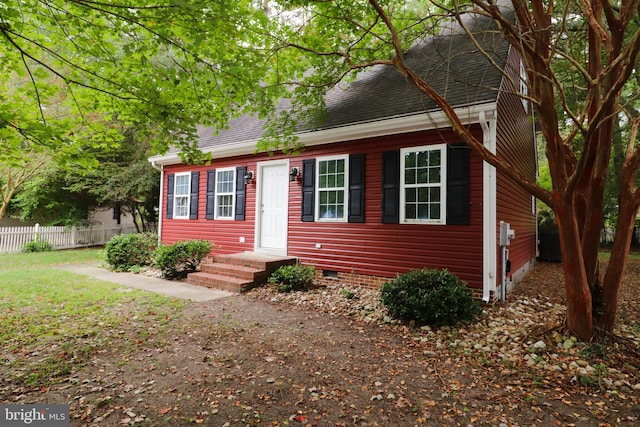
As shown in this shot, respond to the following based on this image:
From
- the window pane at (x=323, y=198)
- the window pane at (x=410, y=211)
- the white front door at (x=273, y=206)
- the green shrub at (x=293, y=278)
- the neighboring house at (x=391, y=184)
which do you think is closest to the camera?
the neighboring house at (x=391, y=184)

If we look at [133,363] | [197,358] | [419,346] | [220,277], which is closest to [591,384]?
[419,346]

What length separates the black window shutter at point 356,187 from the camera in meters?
6.82

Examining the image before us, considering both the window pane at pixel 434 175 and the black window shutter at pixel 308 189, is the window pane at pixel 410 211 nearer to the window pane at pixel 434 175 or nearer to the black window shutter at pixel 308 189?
the window pane at pixel 434 175

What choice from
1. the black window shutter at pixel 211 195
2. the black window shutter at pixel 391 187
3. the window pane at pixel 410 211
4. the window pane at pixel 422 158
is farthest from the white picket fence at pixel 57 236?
the window pane at pixel 422 158

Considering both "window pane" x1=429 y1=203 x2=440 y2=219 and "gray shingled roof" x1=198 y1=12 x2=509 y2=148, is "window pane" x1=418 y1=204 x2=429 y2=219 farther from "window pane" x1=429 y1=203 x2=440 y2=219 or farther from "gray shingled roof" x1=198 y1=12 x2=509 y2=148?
"gray shingled roof" x1=198 y1=12 x2=509 y2=148

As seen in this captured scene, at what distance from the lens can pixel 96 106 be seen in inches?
171

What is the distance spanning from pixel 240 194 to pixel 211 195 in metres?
1.24

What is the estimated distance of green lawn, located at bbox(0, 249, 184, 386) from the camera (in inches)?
132

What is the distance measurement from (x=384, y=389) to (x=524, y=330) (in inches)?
98.9

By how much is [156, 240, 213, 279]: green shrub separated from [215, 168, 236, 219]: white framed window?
1128 millimetres

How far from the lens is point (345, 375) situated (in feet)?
10.5

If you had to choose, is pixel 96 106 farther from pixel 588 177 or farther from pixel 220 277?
pixel 588 177

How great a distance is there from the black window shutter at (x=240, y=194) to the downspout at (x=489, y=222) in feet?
18.8

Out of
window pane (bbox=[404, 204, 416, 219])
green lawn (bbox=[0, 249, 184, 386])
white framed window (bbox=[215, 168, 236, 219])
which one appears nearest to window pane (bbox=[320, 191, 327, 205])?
window pane (bbox=[404, 204, 416, 219])
